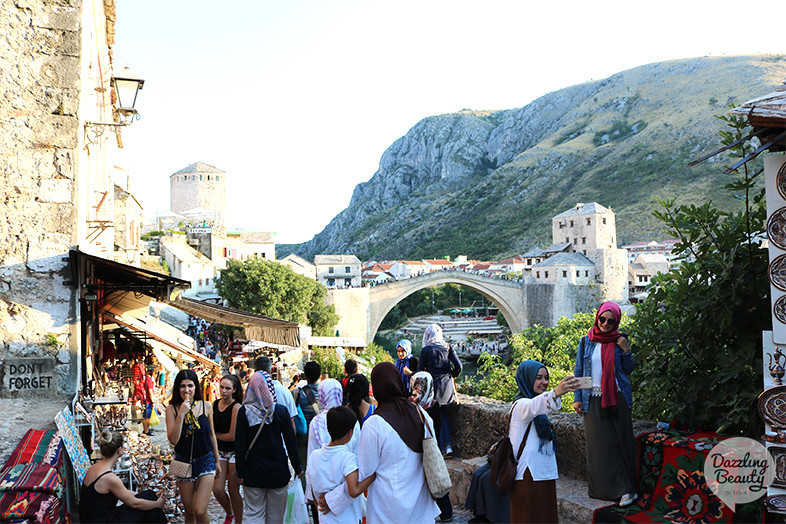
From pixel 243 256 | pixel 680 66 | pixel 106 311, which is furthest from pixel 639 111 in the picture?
pixel 106 311

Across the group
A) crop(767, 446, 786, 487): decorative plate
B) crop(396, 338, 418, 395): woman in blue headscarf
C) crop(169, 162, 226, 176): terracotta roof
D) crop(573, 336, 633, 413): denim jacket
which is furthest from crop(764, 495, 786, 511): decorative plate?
crop(169, 162, 226, 176): terracotta roof

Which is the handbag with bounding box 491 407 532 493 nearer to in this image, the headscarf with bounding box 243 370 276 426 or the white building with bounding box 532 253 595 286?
the headscarf with bounding box 243 370 276 426

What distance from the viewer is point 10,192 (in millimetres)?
4992

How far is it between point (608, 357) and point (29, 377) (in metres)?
4.47

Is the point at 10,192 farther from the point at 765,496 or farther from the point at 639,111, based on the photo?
the point at 639,111

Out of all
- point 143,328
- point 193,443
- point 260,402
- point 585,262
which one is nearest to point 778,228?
point 260,402

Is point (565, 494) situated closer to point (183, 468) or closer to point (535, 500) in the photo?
point (535, 500)

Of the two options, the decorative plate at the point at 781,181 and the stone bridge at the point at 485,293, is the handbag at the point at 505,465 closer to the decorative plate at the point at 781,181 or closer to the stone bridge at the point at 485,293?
the decorative plate at the point at 781,181

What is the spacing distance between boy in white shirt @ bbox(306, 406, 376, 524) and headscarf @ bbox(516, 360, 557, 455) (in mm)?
950

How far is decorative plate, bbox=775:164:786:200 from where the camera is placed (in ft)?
10.7

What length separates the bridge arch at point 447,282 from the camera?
40094 mm

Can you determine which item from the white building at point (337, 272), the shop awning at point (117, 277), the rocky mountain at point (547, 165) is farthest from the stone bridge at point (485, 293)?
the shop awning at point (117, 277)

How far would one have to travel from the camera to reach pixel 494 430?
4.05 metres

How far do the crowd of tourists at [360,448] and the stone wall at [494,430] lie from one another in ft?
1.80
